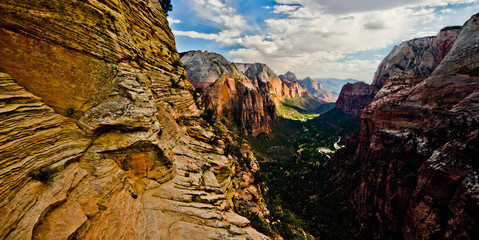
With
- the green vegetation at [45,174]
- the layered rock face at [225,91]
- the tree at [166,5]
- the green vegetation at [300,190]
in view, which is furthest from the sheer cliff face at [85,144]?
the layered rock face at [225,91]

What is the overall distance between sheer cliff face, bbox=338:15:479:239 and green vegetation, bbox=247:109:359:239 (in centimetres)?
609

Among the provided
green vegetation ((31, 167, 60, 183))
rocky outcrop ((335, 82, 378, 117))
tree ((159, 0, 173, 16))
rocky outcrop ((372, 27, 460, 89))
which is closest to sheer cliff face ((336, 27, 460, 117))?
rocky outcrop ((372, 27, 460, 89))

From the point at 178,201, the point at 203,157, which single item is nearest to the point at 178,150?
the point at 203,157

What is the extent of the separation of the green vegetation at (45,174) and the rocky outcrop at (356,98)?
19087 cm

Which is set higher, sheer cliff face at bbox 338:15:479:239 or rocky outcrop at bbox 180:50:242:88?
rocky outcrop at bbox 180:50:242:88

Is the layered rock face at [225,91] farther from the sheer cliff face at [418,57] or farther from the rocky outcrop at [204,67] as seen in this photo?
the sheer cliff face at [418,57]

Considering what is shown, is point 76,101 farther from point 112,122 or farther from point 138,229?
point 138,229

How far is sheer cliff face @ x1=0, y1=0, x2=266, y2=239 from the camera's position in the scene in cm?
806

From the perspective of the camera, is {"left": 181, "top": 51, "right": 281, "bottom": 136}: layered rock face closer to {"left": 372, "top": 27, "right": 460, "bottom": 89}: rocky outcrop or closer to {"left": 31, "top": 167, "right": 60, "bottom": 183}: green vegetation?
{"left": 372, "top": 27, "right": 460, "bottom": 89}: rocky outcrop

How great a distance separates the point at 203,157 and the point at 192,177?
553 centimetres

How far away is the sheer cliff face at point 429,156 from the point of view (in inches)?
971

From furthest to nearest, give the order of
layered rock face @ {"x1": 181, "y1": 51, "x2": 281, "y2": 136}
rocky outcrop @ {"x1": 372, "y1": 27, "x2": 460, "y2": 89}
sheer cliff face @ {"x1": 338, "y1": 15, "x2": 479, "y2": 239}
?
1. layered rock face @ {"x1": 181, "y1": 51, "x2": 281, "y2": 136}
2. rocky outcrop @ {"x1": 372, "y1": 27, "x2": 460, "y2": 89}
3. sheer cliff face @ {"x1": 338, "y1": 15, "x2": 479, "y2": 239}

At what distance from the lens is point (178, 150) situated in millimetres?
19766

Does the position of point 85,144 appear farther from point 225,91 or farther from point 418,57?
point 418,57
